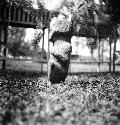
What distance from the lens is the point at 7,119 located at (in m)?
4.13

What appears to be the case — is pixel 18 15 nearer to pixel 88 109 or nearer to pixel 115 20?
pixel 115 20

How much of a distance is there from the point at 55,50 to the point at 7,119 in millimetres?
4759

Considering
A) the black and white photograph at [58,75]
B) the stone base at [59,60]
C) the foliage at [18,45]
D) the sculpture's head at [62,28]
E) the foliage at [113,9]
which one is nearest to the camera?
the black and white photograph at [58,75]

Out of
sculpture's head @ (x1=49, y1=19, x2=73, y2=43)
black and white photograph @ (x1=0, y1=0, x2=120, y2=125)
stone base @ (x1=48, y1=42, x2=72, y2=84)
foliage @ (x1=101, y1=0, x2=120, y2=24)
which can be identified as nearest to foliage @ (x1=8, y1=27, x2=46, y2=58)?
black and white photograph @ (x1=0, y1=0, x2=120, y2=125)

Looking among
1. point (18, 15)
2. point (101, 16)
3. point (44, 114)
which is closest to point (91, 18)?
point (101, 16)

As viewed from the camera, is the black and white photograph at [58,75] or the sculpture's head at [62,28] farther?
the sculpture's head at [62,28]

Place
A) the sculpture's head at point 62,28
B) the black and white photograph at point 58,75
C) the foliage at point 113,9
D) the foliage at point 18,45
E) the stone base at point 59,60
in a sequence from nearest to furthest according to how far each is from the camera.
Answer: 1. the black and white photograph at point 58,75
2. the stone base at point 59,60
3. the sculpture's head at point 62,28
4. the foliage at point 113,9
5. the foliage at point 18,45

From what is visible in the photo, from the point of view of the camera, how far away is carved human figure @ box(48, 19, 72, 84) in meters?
8.64

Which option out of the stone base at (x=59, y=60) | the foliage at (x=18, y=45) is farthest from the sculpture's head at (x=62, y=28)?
the foliage at (x=18, y=45)

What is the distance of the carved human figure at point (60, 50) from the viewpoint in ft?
28.3

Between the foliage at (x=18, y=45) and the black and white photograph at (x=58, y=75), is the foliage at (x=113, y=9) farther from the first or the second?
the foliage at (x=18, y=45)

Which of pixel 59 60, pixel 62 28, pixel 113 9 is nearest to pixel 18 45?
pixel 113 9

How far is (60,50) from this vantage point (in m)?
8.64

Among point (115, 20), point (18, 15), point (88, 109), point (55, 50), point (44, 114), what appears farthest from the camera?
point (115, 20)
